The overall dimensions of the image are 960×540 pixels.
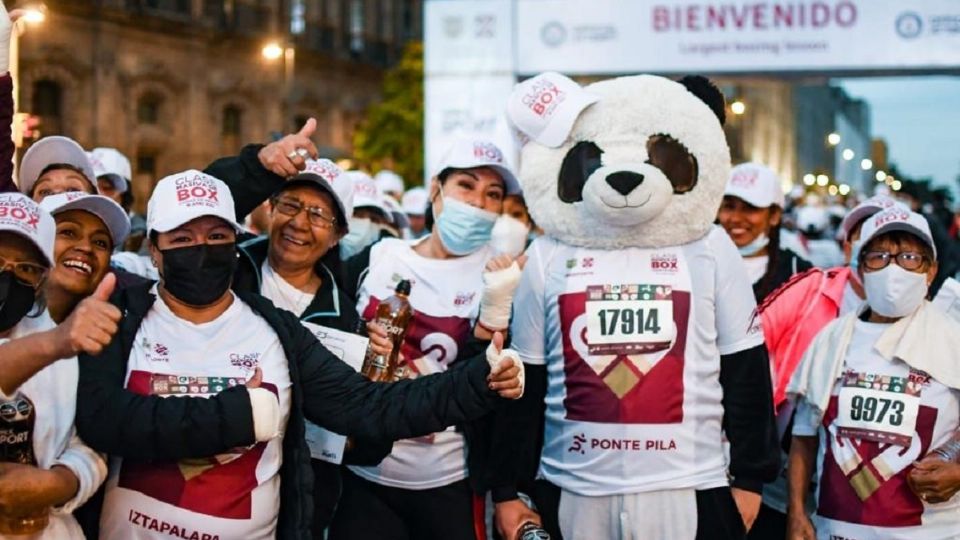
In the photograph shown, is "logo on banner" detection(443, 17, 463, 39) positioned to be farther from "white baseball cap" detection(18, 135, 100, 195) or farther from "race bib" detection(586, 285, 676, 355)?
"race bib" detection(586, 285, 676, 355)

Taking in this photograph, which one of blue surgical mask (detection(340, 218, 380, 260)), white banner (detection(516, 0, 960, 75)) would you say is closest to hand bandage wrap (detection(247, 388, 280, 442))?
blue surgical mask (detection(340, 218, 380, 260))

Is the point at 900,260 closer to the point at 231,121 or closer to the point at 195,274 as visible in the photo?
the point at 195,274

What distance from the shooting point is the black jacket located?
3.76 metres

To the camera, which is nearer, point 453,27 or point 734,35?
point 734,35

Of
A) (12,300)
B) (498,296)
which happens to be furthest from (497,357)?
(12,300)

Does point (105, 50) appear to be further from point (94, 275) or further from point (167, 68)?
point (94, 275)

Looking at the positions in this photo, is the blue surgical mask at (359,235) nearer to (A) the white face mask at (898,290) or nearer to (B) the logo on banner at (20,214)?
(A) the white face mask at (898,290)

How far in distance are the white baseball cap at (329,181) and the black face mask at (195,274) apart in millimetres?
1019

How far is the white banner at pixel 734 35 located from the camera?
18688 millimetres

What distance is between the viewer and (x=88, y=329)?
3287 millimetres

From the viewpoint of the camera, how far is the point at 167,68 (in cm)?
3750

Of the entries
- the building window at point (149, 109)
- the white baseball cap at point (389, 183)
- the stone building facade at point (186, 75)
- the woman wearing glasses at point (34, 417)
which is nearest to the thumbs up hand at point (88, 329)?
the woman wearing glasses at point (34, 417)

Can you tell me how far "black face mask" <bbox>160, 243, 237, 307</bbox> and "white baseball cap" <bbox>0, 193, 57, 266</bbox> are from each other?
366 mm

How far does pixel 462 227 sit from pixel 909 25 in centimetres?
1513
